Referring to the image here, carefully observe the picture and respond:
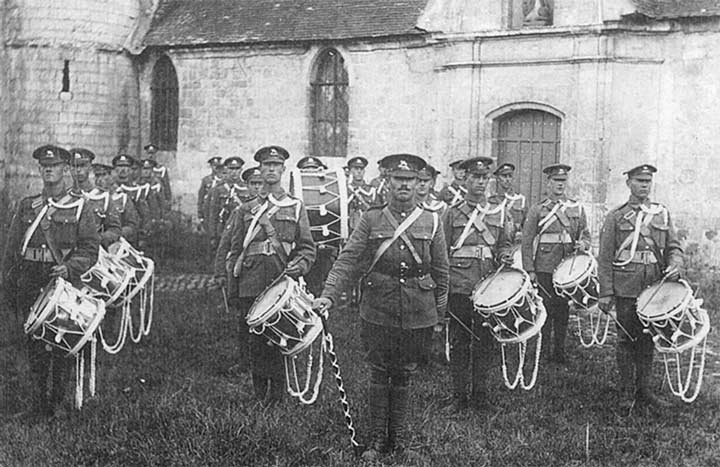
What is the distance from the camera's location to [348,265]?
6.10m

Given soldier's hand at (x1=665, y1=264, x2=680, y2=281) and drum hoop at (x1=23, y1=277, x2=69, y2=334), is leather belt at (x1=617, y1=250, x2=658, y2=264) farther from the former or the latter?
drum hoop at (x1=23, y1=277, x2=69, y2=334)

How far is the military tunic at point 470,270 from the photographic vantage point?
7.29 m

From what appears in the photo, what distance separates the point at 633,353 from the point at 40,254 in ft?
16.1

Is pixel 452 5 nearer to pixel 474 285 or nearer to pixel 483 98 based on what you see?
pixel 483 98

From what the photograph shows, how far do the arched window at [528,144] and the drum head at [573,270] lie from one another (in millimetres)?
6049

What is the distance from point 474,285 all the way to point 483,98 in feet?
27.0

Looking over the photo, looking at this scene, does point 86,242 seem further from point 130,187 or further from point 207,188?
point 207,188

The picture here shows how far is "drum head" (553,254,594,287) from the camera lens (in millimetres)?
8594

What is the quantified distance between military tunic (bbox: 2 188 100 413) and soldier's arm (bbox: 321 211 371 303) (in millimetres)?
2119

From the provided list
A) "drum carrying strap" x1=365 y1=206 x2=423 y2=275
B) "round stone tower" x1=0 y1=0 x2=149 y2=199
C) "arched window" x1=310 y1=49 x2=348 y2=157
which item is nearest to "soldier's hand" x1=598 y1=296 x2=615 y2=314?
"drum carrying strap" x1=365 y1=206 x2=423 y2=275

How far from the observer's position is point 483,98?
15.1 metres

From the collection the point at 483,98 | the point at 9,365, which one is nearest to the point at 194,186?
the point at 483,98

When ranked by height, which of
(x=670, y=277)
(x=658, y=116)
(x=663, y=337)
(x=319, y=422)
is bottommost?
(x=319, y=422)

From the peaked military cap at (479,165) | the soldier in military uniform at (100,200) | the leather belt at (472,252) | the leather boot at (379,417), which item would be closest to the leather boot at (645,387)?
the leather belt at (472,252)
